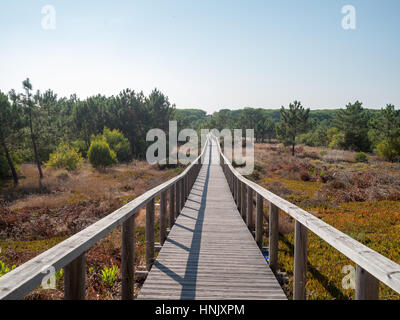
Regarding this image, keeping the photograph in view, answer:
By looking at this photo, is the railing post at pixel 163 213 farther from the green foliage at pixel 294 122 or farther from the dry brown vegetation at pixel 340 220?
the green foliage at pixel 294 122

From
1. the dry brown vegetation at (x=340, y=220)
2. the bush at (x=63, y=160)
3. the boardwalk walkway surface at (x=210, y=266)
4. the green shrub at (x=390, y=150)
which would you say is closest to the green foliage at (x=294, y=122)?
the green shrub at (x=390, y=150)

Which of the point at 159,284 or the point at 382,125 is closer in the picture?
the point at 159,284

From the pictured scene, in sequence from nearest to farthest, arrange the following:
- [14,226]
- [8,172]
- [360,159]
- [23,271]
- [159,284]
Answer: [23,271] < [159,284] < [14,226] < [8,172] < [360,159]

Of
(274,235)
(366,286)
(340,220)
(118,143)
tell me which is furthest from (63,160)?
(366,286)

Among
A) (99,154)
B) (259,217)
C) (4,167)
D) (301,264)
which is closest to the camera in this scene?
(301,264)

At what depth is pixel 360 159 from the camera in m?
29.7

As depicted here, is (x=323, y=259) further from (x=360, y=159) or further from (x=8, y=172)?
(x=8, y=172)

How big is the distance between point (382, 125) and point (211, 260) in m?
45.8

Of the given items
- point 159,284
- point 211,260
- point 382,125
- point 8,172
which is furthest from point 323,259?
point 382,125

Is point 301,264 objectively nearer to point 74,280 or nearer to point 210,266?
point 210,266

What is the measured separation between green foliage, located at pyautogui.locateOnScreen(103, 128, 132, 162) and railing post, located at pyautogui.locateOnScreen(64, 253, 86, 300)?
120ft

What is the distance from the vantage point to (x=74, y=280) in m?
1.90

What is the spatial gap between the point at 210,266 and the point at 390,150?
33.0 metres

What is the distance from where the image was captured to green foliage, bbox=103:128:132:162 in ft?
122
